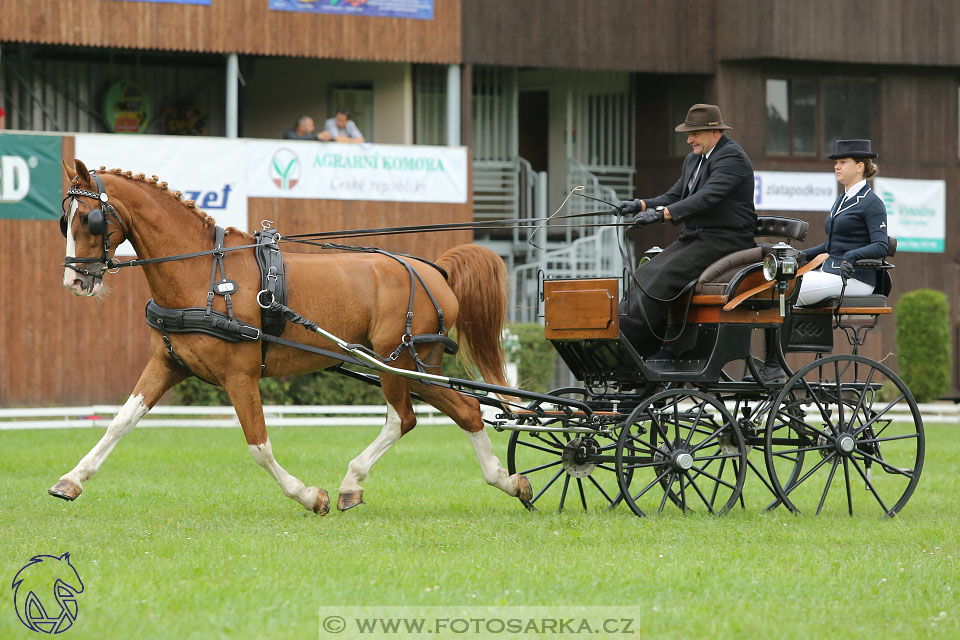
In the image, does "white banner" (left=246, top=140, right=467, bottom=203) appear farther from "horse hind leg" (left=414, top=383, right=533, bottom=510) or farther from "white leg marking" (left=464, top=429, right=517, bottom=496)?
"white leg marking" (left=464, top=429, right=517, bottom=496)

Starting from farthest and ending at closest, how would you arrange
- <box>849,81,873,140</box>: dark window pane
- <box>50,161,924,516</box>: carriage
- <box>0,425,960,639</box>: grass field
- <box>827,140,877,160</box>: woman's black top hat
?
<box>849,81,873,140</box>: dark window pane, <box>827,140,877,160</box>: woman's black top hat, <box>50,161,924,516</box>: carriage, <box>0,425,960,639</box>: grass field

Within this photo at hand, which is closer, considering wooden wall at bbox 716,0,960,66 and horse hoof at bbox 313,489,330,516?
horse hoof at bbox 313,489,330,516

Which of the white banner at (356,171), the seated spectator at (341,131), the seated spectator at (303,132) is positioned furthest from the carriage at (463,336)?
the seated spectator at (303,132)

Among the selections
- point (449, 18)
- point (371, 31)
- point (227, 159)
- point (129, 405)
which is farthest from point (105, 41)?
point (129, 405)

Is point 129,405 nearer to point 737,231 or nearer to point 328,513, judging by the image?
point 328,513

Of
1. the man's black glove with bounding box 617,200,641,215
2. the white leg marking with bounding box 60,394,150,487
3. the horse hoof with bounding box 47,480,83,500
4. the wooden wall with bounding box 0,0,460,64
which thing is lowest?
the horse hoof with bounding box 47,480,83,500

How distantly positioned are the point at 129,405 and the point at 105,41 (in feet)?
44.1

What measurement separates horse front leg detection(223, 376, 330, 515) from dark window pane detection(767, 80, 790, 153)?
58.3 ft

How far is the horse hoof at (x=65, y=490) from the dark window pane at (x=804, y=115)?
19.0 meters

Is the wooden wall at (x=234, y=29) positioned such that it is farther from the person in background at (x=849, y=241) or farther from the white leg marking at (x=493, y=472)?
the white leg marking at (x=493, y=472)

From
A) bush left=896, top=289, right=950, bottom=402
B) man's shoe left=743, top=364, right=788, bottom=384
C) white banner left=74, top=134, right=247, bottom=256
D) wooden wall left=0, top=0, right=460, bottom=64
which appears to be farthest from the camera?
bush left=896, top=289, right=950, bottom=402

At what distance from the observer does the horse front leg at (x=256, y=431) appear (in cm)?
837

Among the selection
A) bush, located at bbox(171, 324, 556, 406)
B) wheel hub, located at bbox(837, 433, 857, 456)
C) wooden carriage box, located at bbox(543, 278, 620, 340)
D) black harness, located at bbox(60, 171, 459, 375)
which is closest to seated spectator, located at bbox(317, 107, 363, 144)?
bush, located at bbox(171, 324, 556, 406)

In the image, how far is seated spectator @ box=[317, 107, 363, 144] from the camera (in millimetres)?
21172
